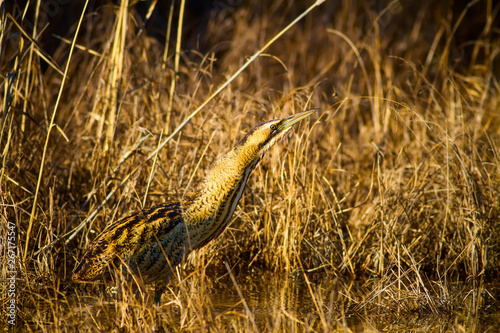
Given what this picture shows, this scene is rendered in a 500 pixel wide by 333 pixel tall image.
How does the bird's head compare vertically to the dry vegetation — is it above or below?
above

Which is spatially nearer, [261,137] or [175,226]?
[175,226]

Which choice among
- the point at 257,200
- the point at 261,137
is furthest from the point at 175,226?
the point at 257,200

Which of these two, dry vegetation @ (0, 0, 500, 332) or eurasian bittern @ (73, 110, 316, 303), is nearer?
eurasian bittern @ (73, 110, 316, 303)

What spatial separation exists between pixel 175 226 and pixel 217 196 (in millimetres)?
196

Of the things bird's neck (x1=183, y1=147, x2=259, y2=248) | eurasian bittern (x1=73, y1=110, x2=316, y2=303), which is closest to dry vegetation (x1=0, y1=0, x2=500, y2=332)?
eurasian bittern (x1=73, y1=110, x2=316, y2=303)

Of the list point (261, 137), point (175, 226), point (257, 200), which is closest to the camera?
point (175, 226)

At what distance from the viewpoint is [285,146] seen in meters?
3.19

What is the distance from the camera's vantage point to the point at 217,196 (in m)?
2.33

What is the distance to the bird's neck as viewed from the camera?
2.29 metres

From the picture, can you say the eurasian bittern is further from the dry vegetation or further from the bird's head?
the dry vegetation

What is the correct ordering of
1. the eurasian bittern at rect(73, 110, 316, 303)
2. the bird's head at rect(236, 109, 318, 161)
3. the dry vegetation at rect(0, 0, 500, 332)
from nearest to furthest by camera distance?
the eurasian bittern at rect(73, 110, 316, 303) → the bird's head at rect(236, 109, 318, 161) → the dry vegetation at rect(0, 0, 500, 332)

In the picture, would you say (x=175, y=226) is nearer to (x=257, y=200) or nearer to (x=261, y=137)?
(x=261, y=137)

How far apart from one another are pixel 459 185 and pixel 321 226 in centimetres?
71

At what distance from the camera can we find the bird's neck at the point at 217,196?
2.29 m
